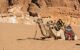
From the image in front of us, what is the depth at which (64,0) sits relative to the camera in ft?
180

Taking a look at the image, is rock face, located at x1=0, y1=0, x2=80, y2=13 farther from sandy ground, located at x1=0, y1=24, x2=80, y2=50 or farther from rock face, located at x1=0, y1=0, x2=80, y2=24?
sandy ground, located at x1=0, y1=24, x2=80, y2=50

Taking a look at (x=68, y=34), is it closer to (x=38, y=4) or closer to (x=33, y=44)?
(x=33, y=44)

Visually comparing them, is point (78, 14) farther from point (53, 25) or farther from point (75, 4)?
point (53, 25)

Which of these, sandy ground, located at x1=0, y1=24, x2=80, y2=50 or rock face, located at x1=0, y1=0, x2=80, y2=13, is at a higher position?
sandy ground, located at x1=0, y1=24, x2=80, y2=50

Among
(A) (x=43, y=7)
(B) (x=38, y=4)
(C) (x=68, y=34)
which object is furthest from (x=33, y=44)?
(B) (x=38, y=4)

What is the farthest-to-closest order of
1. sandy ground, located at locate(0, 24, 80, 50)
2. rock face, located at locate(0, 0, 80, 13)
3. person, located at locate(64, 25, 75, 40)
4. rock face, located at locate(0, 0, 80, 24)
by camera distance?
1. rock face, located at locate(0, 0, 80, 13)
2. rock face, located at locate(0, 0, 80, 24)
3. person, located at locate(64, 25, 75, 40)
4. sandy ground, located at locate(0, 24, 80, 50)

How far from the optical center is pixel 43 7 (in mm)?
51812

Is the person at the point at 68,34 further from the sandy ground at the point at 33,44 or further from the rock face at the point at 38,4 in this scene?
the rock face at the point at 38,4

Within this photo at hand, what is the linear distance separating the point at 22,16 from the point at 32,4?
292 inches

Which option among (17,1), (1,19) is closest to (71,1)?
(17,1)

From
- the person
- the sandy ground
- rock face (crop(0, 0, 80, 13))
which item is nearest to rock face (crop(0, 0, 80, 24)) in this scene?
rock face (crop(0, 0, 80, 13))

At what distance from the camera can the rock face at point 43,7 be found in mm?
48850

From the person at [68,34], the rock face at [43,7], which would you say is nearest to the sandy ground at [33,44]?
the person at [68,34]

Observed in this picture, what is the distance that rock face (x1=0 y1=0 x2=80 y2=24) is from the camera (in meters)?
48.8
